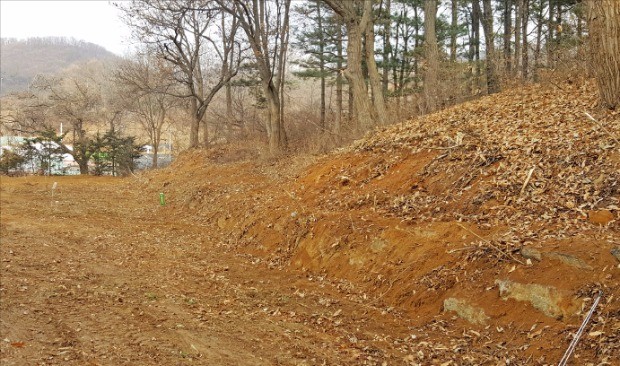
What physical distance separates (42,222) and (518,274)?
11.3 m

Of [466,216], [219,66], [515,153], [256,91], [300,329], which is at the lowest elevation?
[300,329]

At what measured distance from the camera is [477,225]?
6043mm

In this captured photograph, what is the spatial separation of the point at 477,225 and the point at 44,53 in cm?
9764

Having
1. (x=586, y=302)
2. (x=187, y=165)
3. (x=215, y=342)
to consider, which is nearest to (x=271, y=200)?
(x=215, y=342)

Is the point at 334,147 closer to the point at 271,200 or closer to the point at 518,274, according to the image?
the point at 271,200

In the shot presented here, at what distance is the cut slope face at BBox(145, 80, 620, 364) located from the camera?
4.52 metres

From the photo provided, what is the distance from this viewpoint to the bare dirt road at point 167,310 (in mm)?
4695

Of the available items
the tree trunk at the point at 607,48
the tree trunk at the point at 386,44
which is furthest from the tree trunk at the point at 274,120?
the tree trunk at the point at 607,48

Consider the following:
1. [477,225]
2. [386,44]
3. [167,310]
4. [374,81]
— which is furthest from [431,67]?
[167,310]

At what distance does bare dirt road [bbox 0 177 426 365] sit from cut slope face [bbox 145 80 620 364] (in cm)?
55

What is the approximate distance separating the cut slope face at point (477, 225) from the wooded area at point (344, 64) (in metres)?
1.76

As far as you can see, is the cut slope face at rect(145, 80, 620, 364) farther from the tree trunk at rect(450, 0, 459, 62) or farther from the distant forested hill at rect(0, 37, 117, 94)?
the distant forested hill at rect(0, 37, 117, 94)

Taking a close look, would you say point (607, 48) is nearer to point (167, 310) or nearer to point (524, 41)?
point (524, 41)

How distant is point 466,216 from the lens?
21.1 feet
